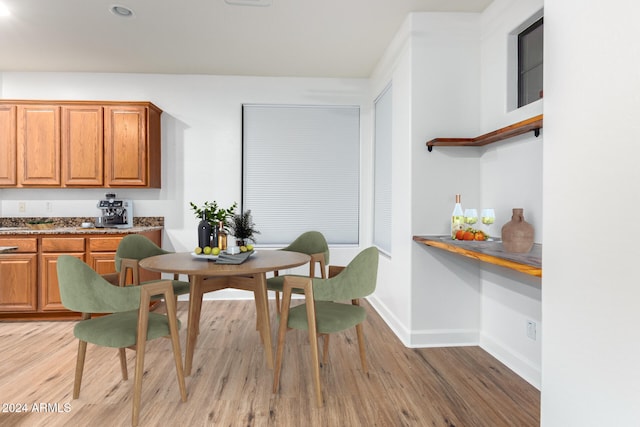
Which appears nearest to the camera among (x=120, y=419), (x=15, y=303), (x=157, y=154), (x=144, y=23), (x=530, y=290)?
(x=120, y=419)

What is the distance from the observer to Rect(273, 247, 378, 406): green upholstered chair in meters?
2.09

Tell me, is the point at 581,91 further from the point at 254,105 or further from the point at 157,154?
the point at 157,154

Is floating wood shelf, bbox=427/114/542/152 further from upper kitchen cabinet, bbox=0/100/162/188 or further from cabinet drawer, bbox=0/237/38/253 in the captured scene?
cabinet drawer, bbox=0/237/38/253

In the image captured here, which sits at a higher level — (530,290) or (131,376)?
(530,290)

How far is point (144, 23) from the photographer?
319 cm

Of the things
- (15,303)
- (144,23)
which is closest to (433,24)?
(144,23)

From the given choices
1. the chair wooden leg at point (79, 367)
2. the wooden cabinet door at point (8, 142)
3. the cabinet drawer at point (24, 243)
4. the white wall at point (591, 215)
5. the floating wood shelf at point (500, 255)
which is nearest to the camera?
the white wall at point (591, 215)

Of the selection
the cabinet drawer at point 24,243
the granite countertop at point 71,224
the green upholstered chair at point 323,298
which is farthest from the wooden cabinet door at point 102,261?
the green upholstered chair at point 323,298

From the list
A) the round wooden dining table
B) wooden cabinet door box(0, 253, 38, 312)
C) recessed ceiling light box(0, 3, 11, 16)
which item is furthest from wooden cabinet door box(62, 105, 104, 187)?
the round wooden dining table

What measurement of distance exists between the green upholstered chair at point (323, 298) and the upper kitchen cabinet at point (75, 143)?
8.92 feet

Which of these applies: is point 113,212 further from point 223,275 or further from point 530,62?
point 530,62

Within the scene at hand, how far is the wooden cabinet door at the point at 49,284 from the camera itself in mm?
3689

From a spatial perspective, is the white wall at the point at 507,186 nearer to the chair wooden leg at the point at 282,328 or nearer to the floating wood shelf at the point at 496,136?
the floating wood shelf at the point at 496,136

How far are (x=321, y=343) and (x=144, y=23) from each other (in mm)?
3082
